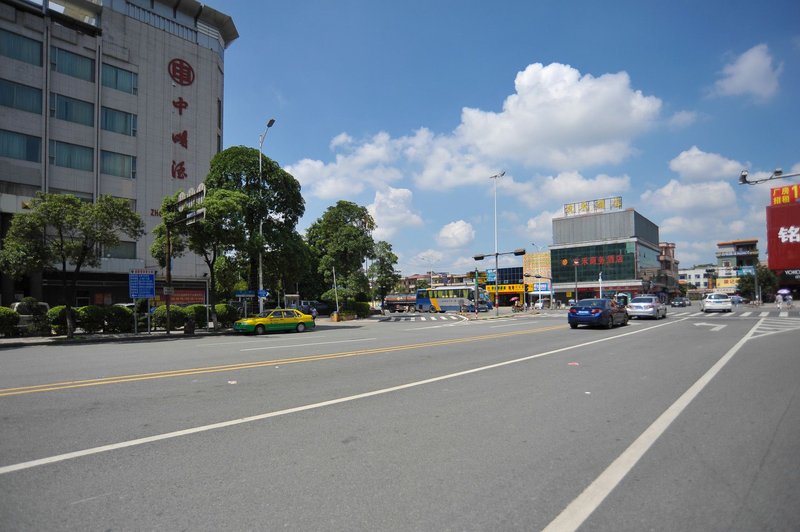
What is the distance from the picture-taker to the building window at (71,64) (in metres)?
36.9

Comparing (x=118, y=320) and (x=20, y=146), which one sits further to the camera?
(x=20, y=146)

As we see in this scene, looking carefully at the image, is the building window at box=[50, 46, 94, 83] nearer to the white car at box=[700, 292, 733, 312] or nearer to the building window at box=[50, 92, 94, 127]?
the building window at box=[50, 92, 94, 127]

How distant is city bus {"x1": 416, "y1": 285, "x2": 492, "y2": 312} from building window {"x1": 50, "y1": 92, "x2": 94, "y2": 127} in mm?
41825

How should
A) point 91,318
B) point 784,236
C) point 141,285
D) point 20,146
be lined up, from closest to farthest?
point 91,318
point 141,285
point 20,146
point 784,236

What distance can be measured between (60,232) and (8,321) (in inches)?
170

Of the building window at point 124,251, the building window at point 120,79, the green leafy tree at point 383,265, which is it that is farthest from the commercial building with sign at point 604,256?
the building window at point 120,79

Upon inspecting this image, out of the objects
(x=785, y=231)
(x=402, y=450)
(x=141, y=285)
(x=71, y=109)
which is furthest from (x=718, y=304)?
(x=785, y=231)

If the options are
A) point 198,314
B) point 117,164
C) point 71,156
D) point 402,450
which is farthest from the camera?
point 117,164

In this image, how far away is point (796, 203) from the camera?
77.4 meters

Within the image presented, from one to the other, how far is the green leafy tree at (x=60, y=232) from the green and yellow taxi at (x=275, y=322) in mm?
7023

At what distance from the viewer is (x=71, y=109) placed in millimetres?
37562

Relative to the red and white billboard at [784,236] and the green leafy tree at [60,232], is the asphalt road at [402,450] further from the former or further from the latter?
the red and white billboard at [784,236]

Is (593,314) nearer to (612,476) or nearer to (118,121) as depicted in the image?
(612,476)

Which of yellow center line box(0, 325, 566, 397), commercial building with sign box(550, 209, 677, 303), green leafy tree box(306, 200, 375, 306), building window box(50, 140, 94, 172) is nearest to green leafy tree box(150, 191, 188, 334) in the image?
yellow center line box(0, 325, 566, 397)
